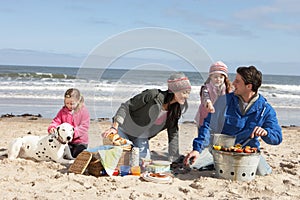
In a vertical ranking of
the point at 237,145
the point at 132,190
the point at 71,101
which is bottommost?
the point at 132,190

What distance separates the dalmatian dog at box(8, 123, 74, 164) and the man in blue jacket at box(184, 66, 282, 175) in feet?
5.09

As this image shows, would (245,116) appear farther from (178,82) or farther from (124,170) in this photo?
(124,170)

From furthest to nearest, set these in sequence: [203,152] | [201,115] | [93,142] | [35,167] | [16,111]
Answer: [16,111]
[93,142]
[201,115]
[203,152]
[35,167]

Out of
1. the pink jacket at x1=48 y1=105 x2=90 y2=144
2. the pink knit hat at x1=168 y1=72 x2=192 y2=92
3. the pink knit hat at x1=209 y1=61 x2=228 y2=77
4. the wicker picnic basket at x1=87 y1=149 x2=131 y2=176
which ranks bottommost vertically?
the wicker picnic basket at x1=87 y1=149 x2=131 y2=176

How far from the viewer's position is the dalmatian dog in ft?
16.8

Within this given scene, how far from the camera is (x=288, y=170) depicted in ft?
16.9

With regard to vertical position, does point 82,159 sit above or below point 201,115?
below

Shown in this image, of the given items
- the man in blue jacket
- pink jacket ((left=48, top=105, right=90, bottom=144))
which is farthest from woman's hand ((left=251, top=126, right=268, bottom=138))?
pink jacket ((left=48, top=105, right=90, bottom=144))

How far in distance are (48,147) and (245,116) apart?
8.20ft

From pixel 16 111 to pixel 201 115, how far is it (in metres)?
7.28

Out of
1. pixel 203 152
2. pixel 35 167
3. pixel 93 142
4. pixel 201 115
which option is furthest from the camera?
pixel 93 142

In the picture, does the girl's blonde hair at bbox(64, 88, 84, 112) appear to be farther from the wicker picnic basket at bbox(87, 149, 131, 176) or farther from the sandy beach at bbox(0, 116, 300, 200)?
the wicker picnic basket at bbox(87, 149, 131, 176)

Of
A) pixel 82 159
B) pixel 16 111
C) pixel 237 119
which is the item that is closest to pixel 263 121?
pixel 237 119

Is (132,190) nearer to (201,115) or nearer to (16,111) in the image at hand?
(201,115)
